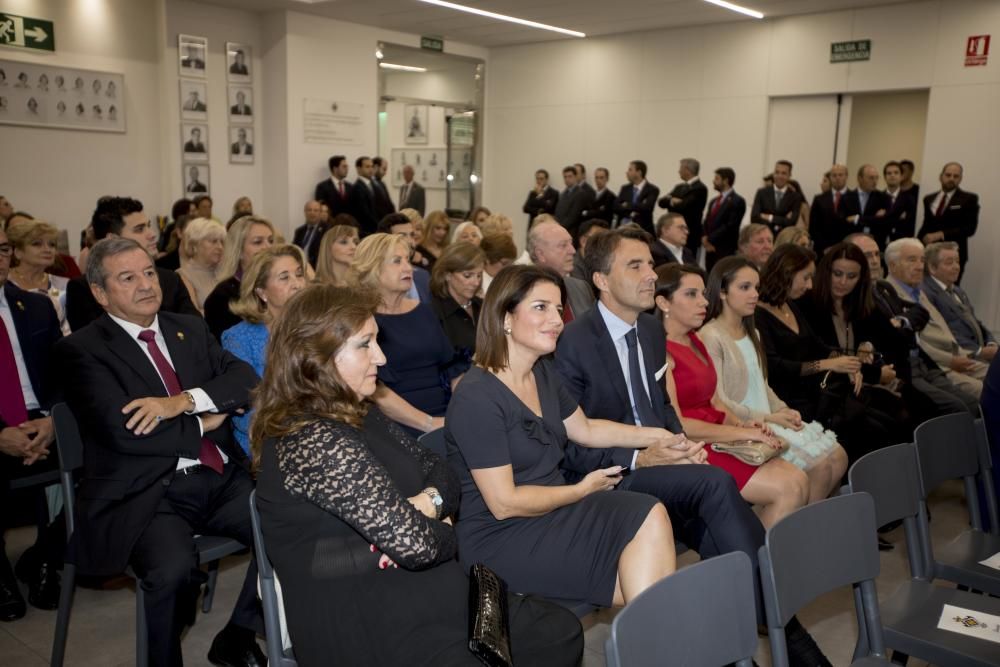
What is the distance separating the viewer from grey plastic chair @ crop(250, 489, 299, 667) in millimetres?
2021

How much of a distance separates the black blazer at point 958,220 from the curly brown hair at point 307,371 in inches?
381

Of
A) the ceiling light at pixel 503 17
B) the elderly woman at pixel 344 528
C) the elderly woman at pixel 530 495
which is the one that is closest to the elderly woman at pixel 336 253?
the elderly woman at pixel 530 495

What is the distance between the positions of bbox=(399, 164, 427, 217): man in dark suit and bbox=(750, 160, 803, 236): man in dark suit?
5847 millimetres

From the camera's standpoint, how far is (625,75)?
43.3 feet

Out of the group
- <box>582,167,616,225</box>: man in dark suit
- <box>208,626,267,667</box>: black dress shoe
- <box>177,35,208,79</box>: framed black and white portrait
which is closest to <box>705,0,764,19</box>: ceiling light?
<box>582,167,616,225</box>: man in dark suit

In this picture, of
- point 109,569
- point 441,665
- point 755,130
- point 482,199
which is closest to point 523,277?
point 441,665

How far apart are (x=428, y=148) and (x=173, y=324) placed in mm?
12851

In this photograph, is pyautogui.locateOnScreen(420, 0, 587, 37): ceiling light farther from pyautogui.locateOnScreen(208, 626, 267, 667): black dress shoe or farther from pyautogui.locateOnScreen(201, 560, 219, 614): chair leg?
pyautogui.locateOnScreen(208, 626, 267, 667): black dress shoe

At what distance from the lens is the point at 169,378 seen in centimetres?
276

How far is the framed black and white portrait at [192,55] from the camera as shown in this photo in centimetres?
1089

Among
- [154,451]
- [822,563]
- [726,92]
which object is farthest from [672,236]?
[726,92]

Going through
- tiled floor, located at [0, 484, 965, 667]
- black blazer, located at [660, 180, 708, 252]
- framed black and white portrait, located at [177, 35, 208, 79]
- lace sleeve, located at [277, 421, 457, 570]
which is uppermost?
framed black and white portrait, located at [177, 35, 208, 79]

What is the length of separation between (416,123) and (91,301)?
1218 cm

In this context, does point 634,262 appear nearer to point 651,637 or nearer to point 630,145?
point 651,637
